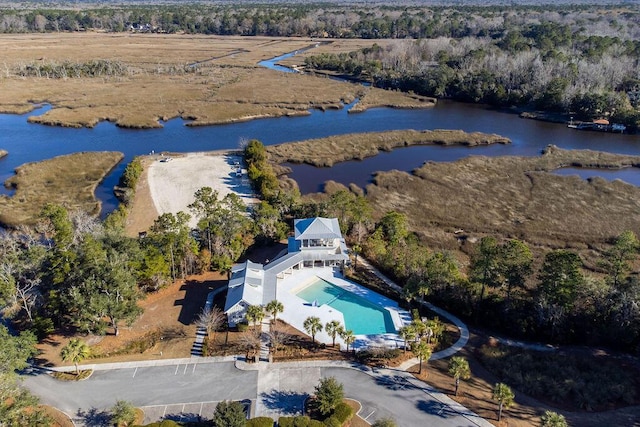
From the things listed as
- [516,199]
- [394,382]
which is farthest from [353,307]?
[516,199]

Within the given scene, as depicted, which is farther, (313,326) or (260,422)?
(313,326)

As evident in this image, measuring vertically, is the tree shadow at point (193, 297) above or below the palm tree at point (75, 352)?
below

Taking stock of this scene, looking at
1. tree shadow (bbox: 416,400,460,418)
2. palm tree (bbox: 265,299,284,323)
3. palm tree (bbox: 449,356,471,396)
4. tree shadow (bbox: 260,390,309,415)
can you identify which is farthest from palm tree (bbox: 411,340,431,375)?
palm tree (bbox: 265,299,284,323)

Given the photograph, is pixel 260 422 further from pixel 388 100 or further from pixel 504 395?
pixel 388 100

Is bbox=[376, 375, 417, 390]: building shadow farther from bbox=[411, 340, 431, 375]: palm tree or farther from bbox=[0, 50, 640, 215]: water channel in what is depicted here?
bbox=[0, 50, 640, 215]: water channel

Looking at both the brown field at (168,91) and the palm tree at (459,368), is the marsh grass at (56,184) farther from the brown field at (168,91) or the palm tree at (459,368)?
the palm tree at (459,368)

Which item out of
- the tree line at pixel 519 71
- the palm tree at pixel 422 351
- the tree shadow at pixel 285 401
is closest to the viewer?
the tree shadow at pixel 285 401

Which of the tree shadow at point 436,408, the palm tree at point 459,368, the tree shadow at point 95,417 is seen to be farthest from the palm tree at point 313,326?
the tree shadow at point 95,417
